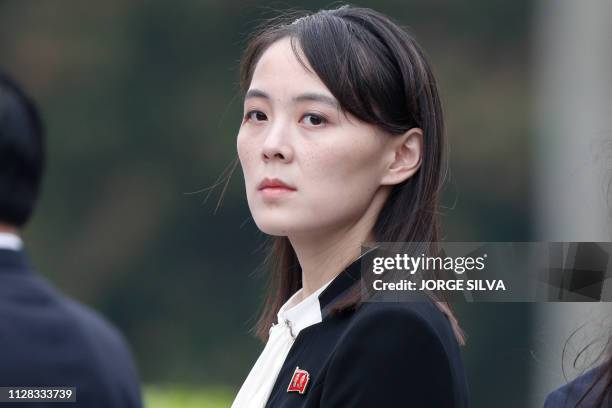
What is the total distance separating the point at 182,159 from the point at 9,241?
45.5 ft

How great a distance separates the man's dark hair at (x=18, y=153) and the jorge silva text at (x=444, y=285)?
820mm

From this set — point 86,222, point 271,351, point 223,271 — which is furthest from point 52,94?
point 271,351

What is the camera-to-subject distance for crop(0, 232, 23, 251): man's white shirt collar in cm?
213

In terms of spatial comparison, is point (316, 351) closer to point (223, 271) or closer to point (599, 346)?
point (599, 346)

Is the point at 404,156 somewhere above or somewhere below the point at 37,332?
above

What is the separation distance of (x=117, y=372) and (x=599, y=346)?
940 millimetres

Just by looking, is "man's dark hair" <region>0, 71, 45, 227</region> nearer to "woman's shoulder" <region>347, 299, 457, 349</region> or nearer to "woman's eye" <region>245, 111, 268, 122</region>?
"woman's shoulder" <region>347, 299, 457, 349</region>

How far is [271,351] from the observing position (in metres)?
2.97

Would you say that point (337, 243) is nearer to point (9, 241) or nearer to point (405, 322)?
point (405, 322)

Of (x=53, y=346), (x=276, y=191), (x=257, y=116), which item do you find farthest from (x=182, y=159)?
(x=53, y=346)

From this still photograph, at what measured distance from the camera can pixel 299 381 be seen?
Answer: 107 inches

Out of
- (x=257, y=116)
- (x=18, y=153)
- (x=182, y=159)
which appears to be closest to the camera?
(x=18, y=153)

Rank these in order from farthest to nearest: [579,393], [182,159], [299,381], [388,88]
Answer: [182,159] → [388,88] → [299,381] → [579,393]

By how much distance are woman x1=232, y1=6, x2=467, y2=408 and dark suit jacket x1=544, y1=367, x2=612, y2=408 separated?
0.72 feet
